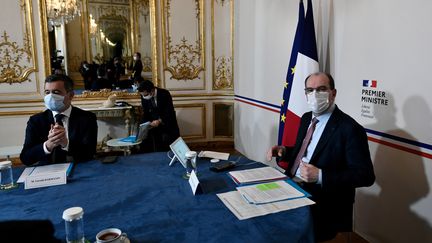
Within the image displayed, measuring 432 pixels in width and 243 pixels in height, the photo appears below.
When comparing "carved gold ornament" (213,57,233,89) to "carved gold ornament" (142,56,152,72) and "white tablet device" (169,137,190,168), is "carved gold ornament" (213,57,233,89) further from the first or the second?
"white tablet device" (169,137,190,168)

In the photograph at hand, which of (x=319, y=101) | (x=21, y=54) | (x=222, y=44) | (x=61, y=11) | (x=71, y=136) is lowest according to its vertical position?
(x=71, y=136)

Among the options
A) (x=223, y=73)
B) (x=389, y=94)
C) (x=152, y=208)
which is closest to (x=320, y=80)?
(x=389, y=94)

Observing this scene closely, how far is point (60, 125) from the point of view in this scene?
204 centimetres

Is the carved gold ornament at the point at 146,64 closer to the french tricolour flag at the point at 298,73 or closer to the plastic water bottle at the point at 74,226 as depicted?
the french tricolour flag at the point at 298,73

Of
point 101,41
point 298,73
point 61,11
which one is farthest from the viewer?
point 101,41

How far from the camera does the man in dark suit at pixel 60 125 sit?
2014mm

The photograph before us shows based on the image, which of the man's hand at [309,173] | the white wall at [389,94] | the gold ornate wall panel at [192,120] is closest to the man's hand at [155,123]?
the gold ornate wall panel at [192,120]

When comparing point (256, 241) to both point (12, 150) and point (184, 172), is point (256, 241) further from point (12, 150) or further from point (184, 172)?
point (12, 150)

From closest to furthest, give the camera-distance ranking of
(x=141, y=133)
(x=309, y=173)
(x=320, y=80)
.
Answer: (x=309, y=173)
(x=320, y=80)
(x=141, y=133)

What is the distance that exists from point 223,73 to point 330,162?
11.4 feet

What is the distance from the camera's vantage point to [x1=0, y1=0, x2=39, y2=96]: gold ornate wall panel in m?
4.20

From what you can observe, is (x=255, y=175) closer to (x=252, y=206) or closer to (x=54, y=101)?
(x=252, y=206)

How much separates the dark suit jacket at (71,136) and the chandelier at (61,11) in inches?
111

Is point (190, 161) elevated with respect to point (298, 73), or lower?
lower
